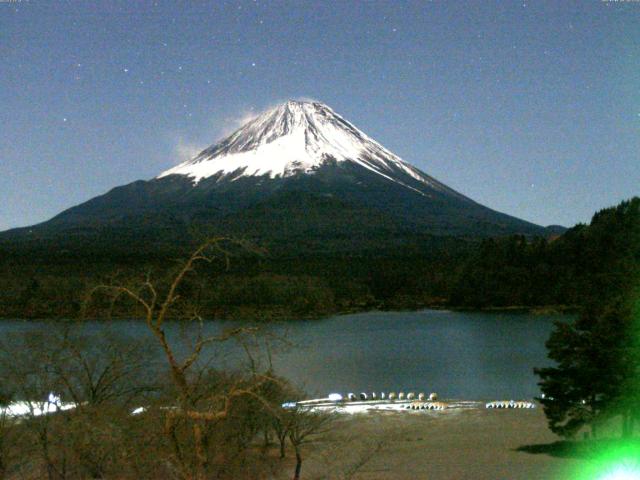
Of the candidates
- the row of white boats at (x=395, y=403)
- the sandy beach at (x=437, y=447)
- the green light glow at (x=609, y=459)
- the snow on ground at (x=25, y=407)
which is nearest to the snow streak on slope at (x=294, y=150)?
the row of white boats at (x=395, y=403)

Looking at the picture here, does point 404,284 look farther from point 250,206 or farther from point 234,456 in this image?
point 234,456

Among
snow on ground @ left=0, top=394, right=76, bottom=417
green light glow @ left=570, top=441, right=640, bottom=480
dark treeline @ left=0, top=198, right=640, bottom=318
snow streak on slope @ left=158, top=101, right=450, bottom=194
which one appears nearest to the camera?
snow on ground @ left=0, top=394, right=76, bottom=417

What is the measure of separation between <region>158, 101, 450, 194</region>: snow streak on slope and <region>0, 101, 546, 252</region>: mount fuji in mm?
178

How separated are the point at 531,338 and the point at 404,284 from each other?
25233mm

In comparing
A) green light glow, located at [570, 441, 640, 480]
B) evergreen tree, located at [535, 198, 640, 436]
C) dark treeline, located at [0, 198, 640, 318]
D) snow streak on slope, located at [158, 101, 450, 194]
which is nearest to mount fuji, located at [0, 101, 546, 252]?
snow streak on slope, located at [158, 101, 450, 194]

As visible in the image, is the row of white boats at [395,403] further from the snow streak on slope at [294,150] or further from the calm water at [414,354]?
the snow streak on slope at [294,150]

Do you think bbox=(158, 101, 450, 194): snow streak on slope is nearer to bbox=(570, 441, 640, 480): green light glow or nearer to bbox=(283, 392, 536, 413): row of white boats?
bbox=(283, 392, 536, 413): row of white boats

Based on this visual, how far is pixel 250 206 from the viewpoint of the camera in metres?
101

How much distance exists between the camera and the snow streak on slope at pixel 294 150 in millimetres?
119875

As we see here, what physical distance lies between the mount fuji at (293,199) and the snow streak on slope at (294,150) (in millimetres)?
178

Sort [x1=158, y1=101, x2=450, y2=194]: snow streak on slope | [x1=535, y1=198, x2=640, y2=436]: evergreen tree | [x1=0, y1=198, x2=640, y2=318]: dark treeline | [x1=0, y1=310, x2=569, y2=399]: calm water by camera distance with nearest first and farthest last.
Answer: [x1=535, y1=198, x2=640, y2=436]: evergreen tree, [x1=0, y1=310, x2=569, y2=399]: calm water, [x1=0, y1=198, x2=640, y2=318]: dark treeline, [x1=158, y1=101, x2=450, y2=194]: snow streak on slope

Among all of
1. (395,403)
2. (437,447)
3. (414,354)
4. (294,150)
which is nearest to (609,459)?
(437,447)

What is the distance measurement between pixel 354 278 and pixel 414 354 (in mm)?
32372

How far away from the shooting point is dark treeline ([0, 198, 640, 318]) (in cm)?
5619
